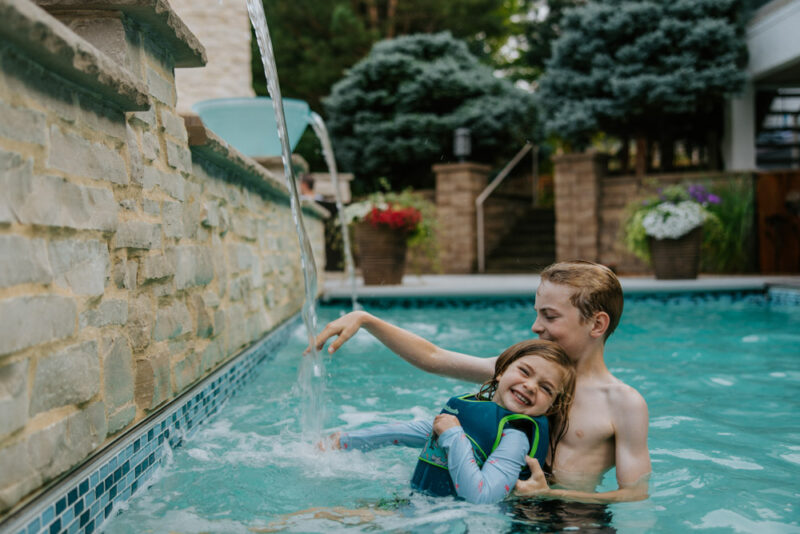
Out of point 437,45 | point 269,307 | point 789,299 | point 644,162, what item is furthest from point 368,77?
point 269,307

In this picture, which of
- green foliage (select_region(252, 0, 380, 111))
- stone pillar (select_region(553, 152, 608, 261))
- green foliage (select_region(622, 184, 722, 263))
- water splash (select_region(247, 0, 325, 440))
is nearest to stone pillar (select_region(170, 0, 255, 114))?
green foliage (select_region(252, 0, 380, 111))

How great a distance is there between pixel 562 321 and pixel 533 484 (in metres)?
0.50

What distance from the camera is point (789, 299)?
7.71 metres

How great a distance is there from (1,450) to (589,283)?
1.60 metres

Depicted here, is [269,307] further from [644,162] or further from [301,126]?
[644,162]

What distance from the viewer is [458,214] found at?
496 inches

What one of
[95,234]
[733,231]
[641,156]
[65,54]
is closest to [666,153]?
[641,156]

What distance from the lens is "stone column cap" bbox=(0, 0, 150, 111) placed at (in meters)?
1.46

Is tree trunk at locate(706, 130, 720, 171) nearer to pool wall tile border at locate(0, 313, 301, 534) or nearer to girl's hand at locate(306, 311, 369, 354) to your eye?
pool wall tile border at locate(0, 313, 301, 534)

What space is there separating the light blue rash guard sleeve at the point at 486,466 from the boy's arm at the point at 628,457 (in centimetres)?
14

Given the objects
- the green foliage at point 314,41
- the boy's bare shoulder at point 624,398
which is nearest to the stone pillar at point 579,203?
the green foliage at point 314,41

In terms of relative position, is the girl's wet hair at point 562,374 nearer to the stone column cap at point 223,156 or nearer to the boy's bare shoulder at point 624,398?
the boy's bare shoulder at point 624,398

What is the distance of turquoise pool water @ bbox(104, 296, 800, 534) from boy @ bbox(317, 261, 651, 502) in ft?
0.41

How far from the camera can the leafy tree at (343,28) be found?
1659 centimetres
